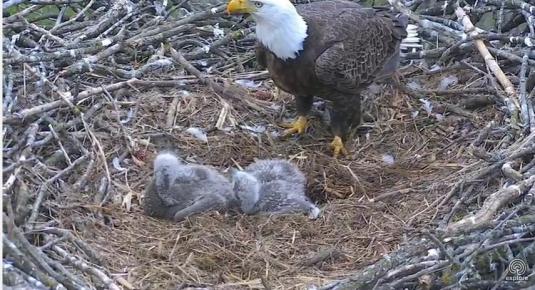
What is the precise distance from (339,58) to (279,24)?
35 cm

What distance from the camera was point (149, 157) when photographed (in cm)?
511

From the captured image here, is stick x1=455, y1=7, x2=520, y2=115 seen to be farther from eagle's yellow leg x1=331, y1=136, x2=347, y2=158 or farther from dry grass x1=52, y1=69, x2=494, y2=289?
eagle's yellow leg x1=331, y1=136, x2=347, y2=158

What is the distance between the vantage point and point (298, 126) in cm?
564

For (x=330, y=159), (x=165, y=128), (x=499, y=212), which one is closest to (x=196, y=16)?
(x=165, y=128)

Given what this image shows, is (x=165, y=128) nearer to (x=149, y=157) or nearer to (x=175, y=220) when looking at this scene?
(x=149, y=157)

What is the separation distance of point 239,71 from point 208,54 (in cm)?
21

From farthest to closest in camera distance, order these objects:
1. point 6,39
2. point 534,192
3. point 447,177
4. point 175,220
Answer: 1. point 6,39
2. point 447,177
3. point 175,220
4. point 534,192

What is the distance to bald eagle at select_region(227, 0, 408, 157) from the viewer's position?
17.0 feet

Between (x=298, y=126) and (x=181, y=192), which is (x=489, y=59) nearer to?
(x=298, y=126)

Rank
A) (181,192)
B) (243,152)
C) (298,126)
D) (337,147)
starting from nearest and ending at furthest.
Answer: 1. (181,192)
2. (243,152)
3. (337,147)
4. (298,126)

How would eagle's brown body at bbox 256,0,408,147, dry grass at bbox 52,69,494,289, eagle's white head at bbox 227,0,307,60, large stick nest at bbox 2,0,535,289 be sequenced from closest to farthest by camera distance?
large stick nest at bbox 2,0,535,289
dry grass at bbox 52,69,494,289
eagle's white head at bbox 227,0,307,60
eagle's brown body at bbox 256,0,408,147

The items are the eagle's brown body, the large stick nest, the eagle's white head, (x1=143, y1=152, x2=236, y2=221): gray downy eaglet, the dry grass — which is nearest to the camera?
the large stick nest

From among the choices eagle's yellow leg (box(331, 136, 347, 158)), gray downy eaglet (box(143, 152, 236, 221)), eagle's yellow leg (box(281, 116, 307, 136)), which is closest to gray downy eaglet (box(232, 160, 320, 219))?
gray downy eaglet (box(143, 152, 236, 221))

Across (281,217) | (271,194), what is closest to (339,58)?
(271,194)
